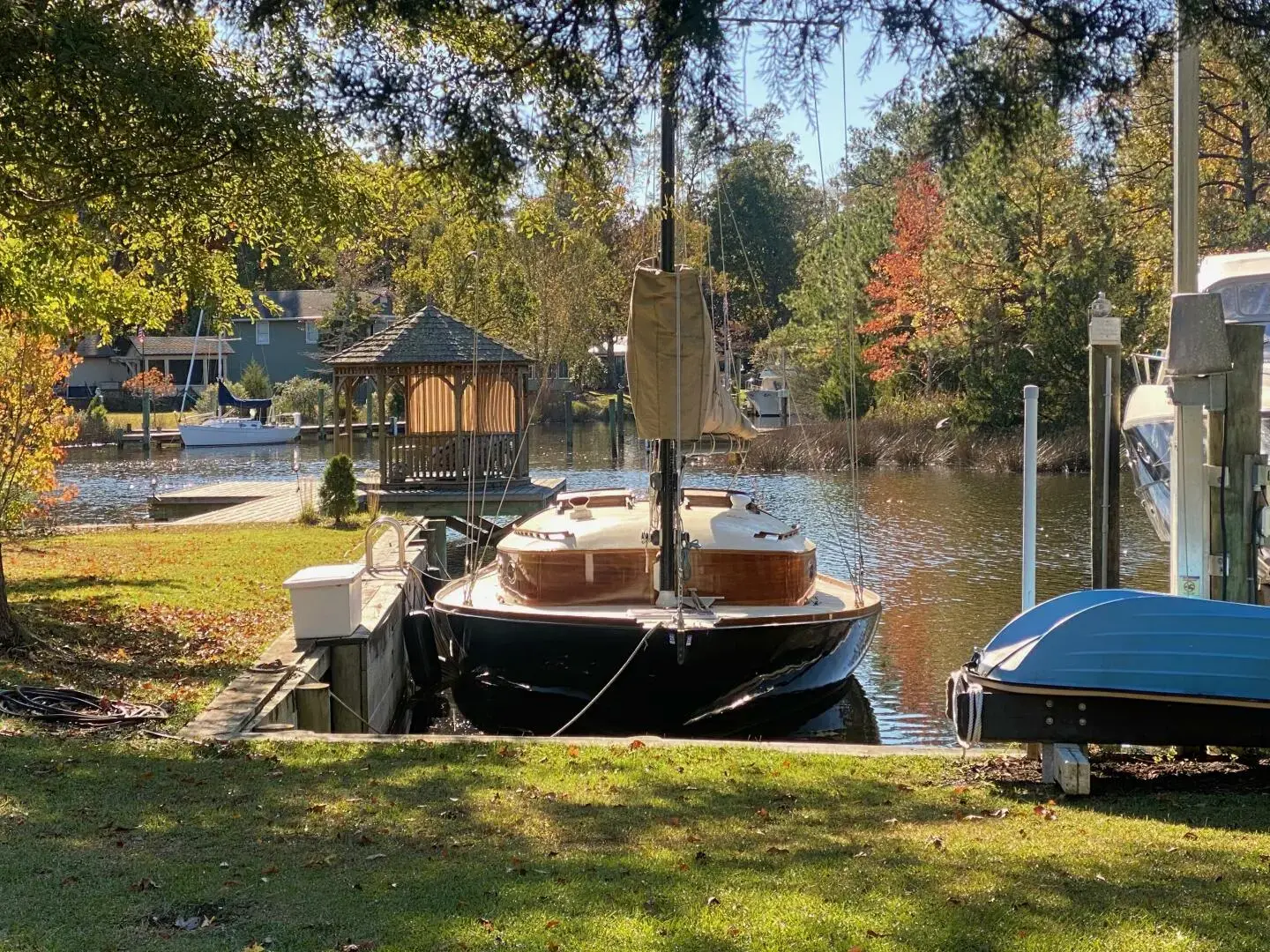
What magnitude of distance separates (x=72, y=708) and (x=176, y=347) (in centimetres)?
6677

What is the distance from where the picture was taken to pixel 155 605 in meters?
14.0

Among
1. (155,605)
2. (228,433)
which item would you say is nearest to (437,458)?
(155,605)

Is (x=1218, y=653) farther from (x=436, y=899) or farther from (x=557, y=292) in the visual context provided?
(x=557, y=292)

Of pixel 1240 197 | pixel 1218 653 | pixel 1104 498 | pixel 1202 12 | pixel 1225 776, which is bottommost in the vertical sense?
pixel 1225 776

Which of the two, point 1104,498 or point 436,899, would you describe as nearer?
point 436,899

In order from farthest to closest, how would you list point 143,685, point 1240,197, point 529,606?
1. point 1240,197
2. point 529,606
3. point 143,685

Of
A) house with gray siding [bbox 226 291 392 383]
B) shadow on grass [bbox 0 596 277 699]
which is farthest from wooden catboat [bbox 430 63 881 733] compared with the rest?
house with gray siding [bbox 226 291 392 383]

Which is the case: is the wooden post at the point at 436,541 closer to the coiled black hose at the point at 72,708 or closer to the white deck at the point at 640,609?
the white deck at the point at 640,609

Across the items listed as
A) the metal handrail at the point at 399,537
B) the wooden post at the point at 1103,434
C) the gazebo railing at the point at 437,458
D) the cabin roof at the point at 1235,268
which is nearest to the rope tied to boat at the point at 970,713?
the wooden post at the point at 1103,434

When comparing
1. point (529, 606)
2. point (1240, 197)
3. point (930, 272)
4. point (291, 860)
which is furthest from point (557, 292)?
point (291, 860)

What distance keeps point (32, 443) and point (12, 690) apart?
331 inches

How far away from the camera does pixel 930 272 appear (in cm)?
4125

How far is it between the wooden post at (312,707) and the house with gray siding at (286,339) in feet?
217

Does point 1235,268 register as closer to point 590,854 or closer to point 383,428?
point 590,854
